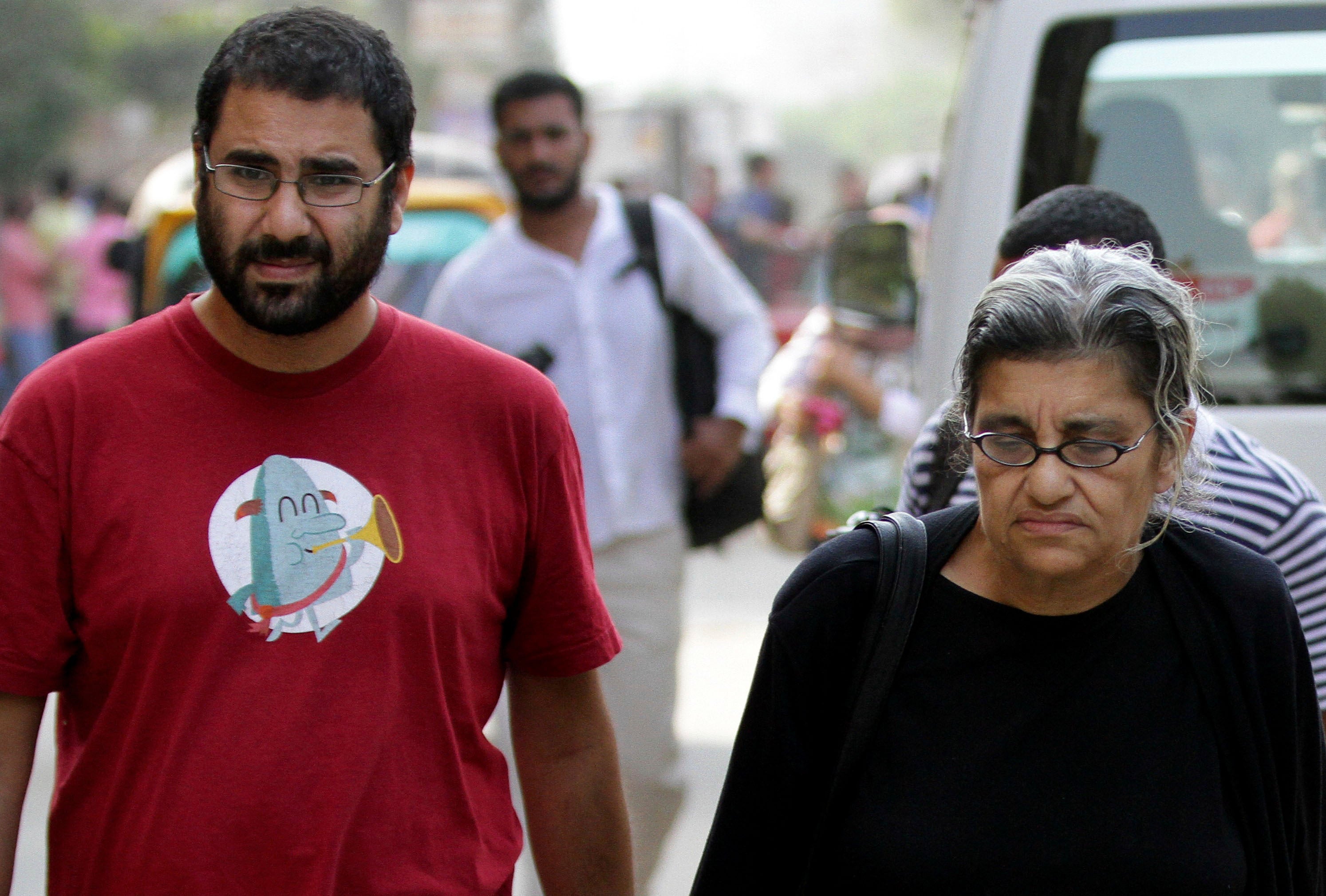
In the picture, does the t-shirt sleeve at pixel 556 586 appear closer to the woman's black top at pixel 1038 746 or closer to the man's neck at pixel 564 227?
the woman's black top at pixel 1038 746

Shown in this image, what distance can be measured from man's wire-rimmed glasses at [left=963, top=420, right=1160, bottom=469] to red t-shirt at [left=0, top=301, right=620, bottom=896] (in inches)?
26.6

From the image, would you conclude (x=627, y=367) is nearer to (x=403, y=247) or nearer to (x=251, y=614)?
(x=251, y=614)

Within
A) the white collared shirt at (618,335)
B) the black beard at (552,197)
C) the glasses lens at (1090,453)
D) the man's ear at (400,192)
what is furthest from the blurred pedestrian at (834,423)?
the glasses lens at (1090,453)

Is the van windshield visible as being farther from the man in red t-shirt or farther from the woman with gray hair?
the man in red t-shirt

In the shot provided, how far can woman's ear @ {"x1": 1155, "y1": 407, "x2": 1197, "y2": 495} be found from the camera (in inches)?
86.3

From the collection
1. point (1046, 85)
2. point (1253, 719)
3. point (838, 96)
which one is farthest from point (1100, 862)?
point (838, 96)

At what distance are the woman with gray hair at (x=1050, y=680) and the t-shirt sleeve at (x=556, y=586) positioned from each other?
0.35 metres

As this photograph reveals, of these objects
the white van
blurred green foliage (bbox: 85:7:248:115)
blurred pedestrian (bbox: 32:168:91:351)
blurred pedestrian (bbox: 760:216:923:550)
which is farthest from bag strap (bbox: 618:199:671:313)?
blurred green foliage (bbox: 85:7:248:115)

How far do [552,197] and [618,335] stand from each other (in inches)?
16.7

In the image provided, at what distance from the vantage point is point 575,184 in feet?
16.2

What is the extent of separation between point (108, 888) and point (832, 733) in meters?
0.91

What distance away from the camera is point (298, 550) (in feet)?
7.41

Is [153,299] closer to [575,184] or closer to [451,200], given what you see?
[451,200]

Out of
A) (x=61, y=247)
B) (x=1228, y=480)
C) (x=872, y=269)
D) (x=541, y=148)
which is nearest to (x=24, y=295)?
(x=61, y=247)
